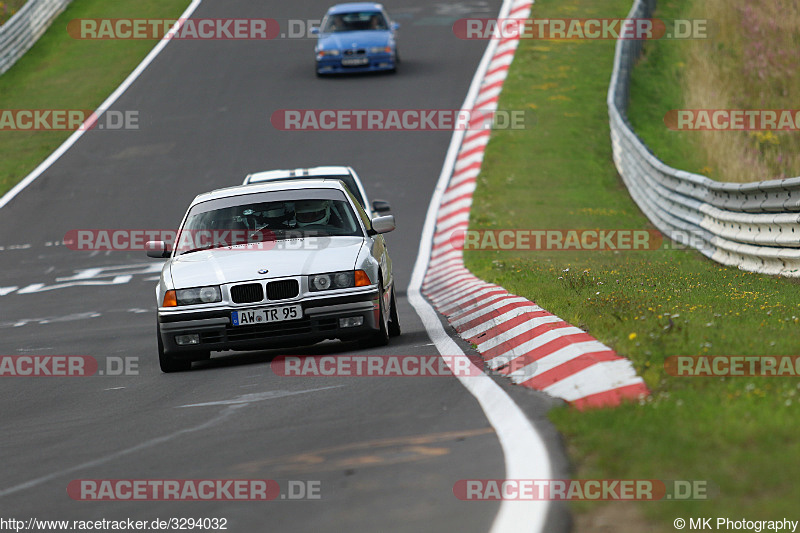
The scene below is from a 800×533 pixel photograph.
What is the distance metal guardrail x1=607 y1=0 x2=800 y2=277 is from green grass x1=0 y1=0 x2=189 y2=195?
12334 mm

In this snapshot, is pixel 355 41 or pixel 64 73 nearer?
pixel 355 41

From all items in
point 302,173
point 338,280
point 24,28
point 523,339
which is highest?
point 24,28

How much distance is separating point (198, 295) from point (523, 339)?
9.34 ft

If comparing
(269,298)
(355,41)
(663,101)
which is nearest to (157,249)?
(269,298)

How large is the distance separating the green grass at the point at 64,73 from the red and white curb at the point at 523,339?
35.9 feet

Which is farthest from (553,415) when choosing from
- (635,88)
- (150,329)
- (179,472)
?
(635,88)

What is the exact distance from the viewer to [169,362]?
10.6m

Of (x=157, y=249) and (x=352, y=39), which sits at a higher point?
(x=352, y=39)

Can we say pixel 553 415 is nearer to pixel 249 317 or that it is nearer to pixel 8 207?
pixel 249 317

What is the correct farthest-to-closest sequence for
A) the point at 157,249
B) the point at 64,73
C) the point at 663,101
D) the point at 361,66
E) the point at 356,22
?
the point at 64,73 → the point at 361,66 → the point at 356,22 → the point at 663,101 → the point at 157,249

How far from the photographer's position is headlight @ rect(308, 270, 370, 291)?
10.5 meters

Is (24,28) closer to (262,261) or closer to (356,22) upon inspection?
(356,22)

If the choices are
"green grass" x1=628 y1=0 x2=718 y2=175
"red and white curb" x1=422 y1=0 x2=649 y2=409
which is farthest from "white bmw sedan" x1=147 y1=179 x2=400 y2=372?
"green grass" x1=628 y1=0 x2=718 y2=175

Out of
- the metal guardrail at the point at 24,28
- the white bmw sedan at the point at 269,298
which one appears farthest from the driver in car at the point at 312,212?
the metal guardrail at the point at 24,28
